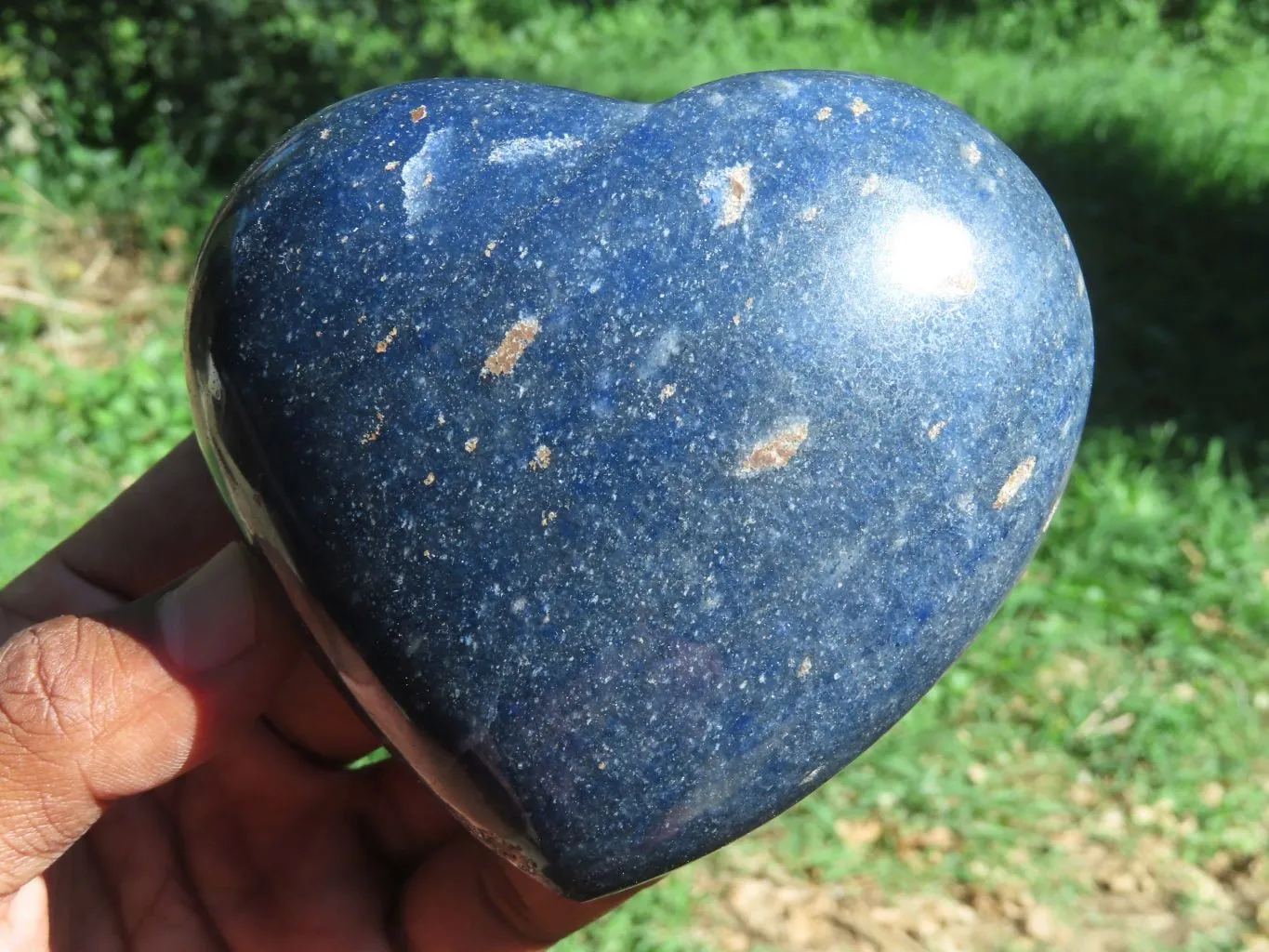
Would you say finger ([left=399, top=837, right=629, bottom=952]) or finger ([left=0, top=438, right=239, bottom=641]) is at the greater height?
finger ([left=0, top=438, right=239, bottom=641])

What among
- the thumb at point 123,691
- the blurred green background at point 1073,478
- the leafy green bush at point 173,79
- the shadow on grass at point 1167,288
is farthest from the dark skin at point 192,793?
the shadow on grass at point 1167,288

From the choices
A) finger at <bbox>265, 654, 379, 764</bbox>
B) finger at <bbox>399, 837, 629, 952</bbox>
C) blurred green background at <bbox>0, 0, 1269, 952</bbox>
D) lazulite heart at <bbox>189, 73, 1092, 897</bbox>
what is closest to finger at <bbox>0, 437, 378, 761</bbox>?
finger at <bbox>265, 654, 379, 764</bbox>

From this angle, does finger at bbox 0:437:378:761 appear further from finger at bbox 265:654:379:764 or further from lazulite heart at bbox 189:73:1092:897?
lazulite heart at bbox 189:73:1092:897

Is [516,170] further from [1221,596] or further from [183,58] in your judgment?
[183,58]

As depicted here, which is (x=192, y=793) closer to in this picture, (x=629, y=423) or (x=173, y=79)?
(x=629, y=423)

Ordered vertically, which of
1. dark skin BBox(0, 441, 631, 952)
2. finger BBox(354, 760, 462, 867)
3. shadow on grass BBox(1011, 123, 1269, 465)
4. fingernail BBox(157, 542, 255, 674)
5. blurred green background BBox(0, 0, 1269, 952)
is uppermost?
fingernail BBox(157, 542, 255, 674)

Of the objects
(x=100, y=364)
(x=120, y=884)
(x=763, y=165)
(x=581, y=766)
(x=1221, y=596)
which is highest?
(x=763, y=165)

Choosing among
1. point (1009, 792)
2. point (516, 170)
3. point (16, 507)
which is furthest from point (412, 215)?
point (16, 507)
